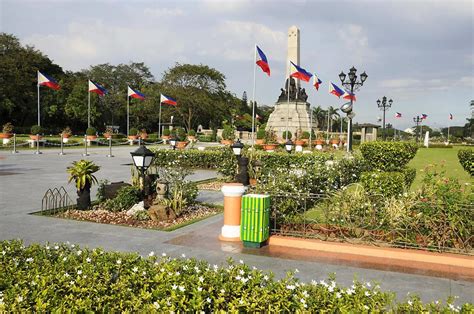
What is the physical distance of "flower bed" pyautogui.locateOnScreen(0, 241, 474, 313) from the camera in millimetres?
3354

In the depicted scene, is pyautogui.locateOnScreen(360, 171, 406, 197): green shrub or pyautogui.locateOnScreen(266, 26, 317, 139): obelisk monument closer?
pyautogui.locateOnScreen(360, 171, 406, 197): green shrub

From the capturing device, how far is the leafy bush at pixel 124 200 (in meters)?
9.27

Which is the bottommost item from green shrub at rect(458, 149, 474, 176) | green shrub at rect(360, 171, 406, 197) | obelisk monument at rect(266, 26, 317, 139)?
green shrub at rect(360, 171, 406, 197)

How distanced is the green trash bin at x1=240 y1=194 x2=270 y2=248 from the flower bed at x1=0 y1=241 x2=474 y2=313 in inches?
104

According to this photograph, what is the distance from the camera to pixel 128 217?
8.77 metres

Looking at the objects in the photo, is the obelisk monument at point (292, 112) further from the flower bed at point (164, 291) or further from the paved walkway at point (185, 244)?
the flower bed at point (164, 291)

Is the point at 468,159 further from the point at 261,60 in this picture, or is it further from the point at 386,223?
the point at 261,60

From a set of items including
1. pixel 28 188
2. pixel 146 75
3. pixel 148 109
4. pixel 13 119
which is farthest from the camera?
pixel 146 75

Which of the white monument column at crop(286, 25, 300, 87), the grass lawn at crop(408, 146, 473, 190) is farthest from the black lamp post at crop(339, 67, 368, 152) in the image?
the white monument column at crop(286, 25, 300, 87)

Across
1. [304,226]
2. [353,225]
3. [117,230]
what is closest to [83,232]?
[117,230]

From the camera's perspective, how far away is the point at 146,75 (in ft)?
245

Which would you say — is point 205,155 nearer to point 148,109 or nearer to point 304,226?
point 304,226

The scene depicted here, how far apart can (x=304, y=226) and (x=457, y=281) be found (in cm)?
256

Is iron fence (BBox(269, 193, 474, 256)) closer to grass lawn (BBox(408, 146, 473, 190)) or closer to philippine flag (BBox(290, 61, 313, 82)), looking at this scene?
grass lawn (BBox(408, 146, 473, 190))
